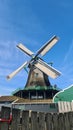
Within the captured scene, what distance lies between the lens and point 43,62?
45.3 meters

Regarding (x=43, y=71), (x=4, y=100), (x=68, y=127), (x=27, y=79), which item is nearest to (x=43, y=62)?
(x=43, y=71)

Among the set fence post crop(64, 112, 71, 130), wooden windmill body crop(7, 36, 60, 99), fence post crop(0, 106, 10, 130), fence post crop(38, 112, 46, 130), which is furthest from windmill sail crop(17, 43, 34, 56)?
fence post crop(0, 106, 10, 130)

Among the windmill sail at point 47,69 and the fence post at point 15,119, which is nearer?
the fence post at point 15,119

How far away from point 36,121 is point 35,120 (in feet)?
0.10

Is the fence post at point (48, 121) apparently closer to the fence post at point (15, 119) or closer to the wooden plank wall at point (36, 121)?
the wooden plank wall at point (36, 121)

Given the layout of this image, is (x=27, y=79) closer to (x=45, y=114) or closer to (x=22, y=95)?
(x=22, y=95)

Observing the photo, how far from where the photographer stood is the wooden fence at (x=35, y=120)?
4415 millimetres

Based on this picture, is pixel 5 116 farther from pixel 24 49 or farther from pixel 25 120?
pixel 24 49

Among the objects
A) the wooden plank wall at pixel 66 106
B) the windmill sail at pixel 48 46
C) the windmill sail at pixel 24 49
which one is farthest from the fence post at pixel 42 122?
the windmill sail at pixel 24 49

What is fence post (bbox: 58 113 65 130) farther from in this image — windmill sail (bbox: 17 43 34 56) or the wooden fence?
windmill sail (bbox: 17 43 34 56)

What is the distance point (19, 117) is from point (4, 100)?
37.8 meters

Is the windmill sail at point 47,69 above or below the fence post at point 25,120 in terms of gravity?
above

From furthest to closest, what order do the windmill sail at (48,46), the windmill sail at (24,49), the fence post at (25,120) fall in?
the windmill sail at (24,49), the windmill sail at (48,46), the fence post at (25,120)

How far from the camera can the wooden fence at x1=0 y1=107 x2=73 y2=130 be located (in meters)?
4.41
